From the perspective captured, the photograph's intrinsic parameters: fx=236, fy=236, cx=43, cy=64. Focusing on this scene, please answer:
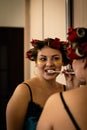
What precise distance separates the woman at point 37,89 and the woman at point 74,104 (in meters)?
0.30

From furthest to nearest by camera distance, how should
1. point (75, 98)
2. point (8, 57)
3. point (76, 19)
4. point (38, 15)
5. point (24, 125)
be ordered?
point (8, 57)
point (38, 15)
point (76, 19)
point (24, 125)
point (75, 98)

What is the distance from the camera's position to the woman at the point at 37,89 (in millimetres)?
1018

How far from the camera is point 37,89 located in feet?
3.60

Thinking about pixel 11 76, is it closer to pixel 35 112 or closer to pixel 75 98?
pixel 35 112

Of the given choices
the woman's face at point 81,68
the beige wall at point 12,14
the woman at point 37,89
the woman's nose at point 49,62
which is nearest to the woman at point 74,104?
the woman's face at point 81,68

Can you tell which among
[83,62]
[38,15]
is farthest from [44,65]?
[38,15]

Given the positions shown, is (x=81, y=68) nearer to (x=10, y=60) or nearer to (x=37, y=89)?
(x=37, y=89)

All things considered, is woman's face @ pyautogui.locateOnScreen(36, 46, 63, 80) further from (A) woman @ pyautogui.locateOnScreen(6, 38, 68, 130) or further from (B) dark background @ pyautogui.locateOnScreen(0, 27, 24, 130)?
(B) dark background @ pyautogui.locateOnScreen(0, 27, 24, 130)

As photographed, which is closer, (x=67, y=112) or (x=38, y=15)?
(x=67, y=112)

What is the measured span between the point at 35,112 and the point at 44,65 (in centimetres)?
22

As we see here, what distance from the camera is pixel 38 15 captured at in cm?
177

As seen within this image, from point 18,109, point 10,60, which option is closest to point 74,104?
point 18,109

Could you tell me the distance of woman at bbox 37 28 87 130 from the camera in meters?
0.64

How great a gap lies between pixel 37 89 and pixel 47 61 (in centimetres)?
14
